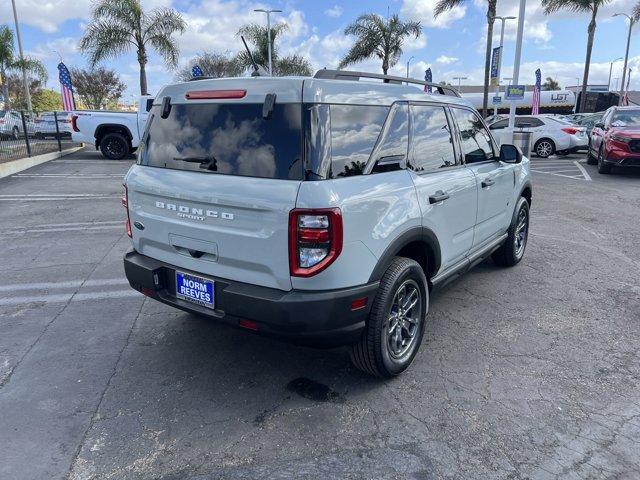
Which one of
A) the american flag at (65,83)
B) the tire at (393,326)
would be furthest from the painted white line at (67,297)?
the american flag at (65,83)

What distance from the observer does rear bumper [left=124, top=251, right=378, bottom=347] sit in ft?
8.65

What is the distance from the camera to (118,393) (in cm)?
312

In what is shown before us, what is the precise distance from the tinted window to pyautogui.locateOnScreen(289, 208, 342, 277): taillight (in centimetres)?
27

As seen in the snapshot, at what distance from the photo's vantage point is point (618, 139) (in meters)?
12.1

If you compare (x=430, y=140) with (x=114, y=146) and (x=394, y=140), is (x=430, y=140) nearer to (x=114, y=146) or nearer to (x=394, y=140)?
(x=394, y=140)

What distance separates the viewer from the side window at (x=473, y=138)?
13.6 ft

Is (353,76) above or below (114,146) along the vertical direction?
above

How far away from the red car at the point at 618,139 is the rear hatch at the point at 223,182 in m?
12.1

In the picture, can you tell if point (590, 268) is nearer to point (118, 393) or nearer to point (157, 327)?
point (157, 327)

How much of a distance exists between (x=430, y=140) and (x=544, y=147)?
15.8 m

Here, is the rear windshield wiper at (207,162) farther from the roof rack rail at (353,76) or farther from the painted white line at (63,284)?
the painted white line at (63,284)

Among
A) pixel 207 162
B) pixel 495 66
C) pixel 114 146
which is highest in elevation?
pixel 495 66

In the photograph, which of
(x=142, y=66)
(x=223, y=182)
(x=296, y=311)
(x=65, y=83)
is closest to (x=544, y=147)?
(x=223, y=182)

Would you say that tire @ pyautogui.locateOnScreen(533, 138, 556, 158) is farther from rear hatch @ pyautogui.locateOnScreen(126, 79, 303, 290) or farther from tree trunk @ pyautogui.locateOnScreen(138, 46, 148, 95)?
tree trunk @ pyautogui.locateOnScreen(138, 46, 148, 95)
